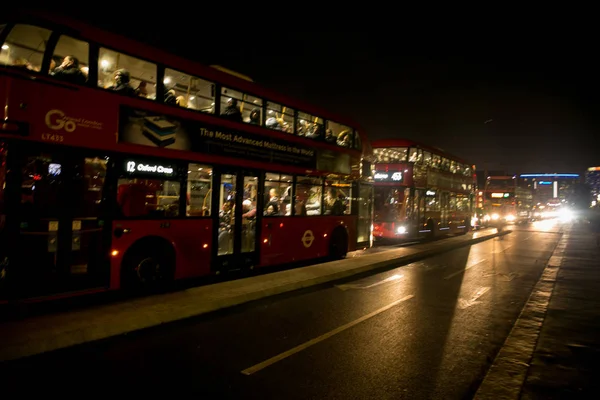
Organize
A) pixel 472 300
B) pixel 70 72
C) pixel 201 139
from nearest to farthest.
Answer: pixel 70 72, pixel 472 300, pixel 201 139

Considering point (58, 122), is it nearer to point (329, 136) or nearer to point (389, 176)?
point (329, 136)

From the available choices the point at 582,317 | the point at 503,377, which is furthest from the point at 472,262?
the point at 503,377

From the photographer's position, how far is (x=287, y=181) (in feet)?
34.7

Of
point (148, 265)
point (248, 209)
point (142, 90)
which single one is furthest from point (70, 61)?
point (248, 209)

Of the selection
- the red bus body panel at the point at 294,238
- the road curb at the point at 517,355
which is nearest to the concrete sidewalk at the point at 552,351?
the road curb at the point at 517,355

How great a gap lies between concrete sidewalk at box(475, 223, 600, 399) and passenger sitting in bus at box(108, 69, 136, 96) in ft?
22.7

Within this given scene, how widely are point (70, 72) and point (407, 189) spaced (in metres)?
15.7

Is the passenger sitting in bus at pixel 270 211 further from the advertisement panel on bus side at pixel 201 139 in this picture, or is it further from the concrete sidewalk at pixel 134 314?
the concrete sidewalk at pixel 134 314

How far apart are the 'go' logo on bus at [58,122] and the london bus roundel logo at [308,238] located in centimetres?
656

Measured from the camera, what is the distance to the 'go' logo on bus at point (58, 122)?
6098 millimetres

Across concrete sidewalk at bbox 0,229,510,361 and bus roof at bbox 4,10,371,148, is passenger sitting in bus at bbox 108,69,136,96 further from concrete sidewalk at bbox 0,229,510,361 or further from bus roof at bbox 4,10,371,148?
concrete sidewalk at bbox 0,229,510,361

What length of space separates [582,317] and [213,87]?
8253mm

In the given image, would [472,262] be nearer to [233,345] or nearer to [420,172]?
[420,172]

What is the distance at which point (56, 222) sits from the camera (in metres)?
6.26
